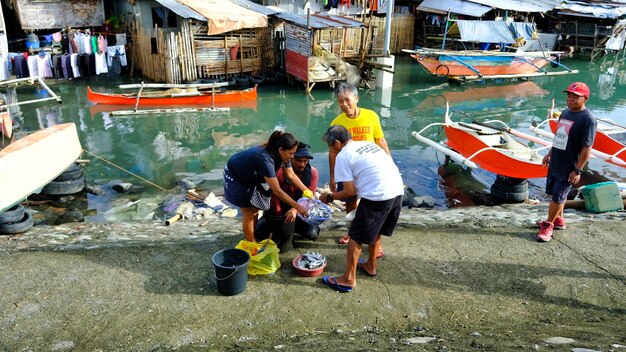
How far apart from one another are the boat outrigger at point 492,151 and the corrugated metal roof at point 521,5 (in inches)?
731

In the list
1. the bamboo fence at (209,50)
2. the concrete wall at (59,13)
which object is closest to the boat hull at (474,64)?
the bamboo fence at (209,50)

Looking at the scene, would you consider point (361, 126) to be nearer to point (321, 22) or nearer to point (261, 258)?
point (261, 258)

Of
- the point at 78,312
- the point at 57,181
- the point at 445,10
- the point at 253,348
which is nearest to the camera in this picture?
the point at 253,348

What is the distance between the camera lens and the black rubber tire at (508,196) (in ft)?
31.3

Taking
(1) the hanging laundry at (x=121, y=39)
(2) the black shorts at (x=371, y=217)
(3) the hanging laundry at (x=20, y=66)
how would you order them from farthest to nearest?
(1) the hanging laundry at (x=121, y=39) < (3) the hanging laundry at (x=20, y=66) < (2) the black shorts at (x=371, y=217)

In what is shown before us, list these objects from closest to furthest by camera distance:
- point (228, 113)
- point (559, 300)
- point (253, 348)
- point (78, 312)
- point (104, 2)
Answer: point (253, 348)
point (78, 312)
point (559, 300)
point (228, 113)
point (104, 2)

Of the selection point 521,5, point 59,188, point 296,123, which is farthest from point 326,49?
point 521,5

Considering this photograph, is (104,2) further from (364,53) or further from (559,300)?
A: (559,300)

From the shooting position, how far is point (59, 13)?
70.2 ft

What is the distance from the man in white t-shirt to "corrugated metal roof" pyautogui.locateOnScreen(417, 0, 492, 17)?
2521 centimetres

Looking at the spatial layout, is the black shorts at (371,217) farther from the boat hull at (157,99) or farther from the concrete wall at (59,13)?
the concrete wall at (59,13)

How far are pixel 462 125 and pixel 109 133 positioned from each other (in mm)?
9857

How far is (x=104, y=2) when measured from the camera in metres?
23.8

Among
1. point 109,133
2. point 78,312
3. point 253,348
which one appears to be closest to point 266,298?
point 253,348
